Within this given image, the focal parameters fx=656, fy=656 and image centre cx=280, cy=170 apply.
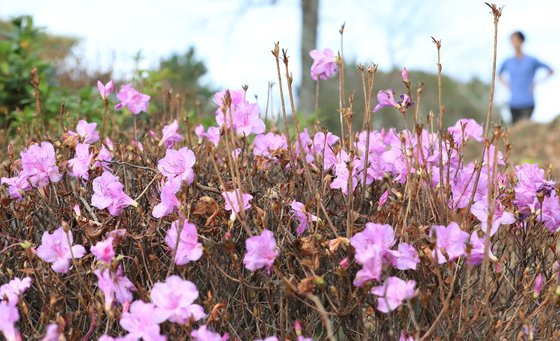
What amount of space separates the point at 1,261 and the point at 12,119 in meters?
3.34

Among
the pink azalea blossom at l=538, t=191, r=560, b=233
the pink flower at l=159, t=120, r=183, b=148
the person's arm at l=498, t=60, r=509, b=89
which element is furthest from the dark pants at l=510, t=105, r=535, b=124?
the pink flower at l=159, t=120, r=183, b=148

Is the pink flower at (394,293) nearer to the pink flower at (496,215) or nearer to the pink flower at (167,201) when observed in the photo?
the pink flower at (496,215)

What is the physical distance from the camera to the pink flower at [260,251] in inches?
67.7

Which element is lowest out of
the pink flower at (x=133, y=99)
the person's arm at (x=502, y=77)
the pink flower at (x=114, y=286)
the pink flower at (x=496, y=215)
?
the person's arm at (x=502, y=77)

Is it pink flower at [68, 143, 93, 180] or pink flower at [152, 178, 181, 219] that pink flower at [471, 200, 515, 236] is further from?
pink flower at [68, 143, 93, 180]

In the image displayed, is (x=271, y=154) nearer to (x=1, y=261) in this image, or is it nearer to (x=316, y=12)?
(x=1, y=261)

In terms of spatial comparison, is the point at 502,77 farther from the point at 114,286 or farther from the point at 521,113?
the point at 114,286

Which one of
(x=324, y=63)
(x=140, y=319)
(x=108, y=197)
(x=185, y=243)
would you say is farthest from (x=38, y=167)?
(x=324, y=63)

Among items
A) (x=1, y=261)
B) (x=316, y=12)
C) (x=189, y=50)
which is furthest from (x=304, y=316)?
(x=189, y=50)

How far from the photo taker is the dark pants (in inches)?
479

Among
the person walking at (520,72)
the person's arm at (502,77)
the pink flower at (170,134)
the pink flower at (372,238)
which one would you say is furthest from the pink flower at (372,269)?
the person's arm at (502,77)

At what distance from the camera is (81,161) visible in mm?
2139

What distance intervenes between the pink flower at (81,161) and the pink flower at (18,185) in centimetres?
16

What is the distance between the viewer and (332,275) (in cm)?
196
